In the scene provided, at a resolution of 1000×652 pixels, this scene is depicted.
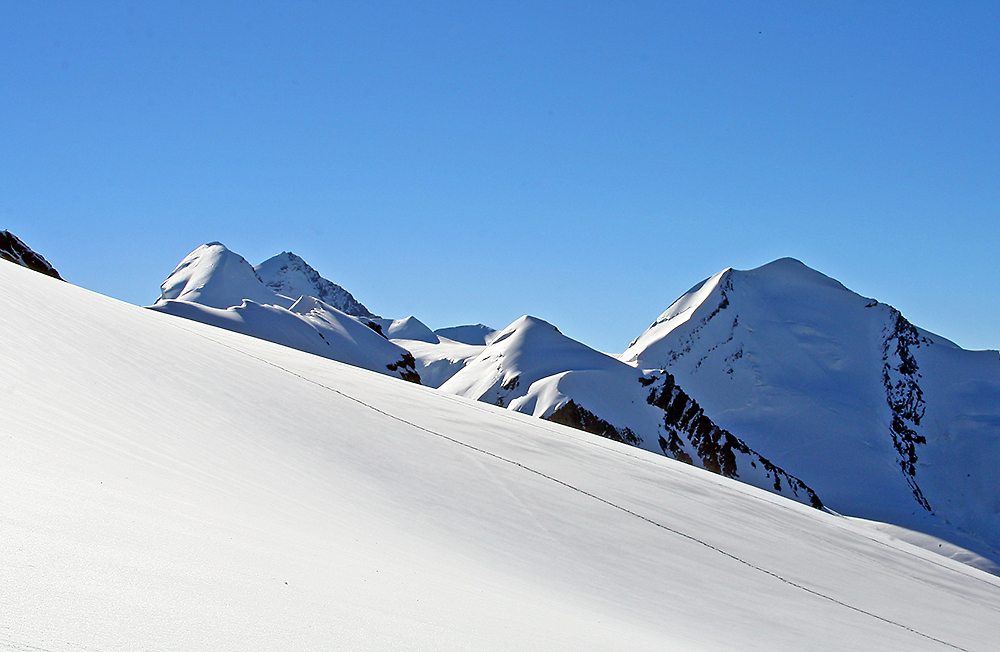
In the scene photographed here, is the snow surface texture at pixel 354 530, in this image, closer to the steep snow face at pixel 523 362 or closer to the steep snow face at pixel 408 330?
the steep snow face at pixel 523 362

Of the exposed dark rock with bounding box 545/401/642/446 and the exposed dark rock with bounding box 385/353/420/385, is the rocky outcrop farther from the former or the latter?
the exposed dark rock with bounding box 545/401/642/446

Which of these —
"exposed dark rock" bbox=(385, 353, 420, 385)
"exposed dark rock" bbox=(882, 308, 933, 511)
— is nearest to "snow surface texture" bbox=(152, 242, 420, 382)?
"exposed dark rock" bbox=(385, 353, 420, 385)

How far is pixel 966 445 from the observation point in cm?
10144

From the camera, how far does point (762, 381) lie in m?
112

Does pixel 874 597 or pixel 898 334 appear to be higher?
pixel 898 334

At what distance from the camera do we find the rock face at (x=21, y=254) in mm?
33688

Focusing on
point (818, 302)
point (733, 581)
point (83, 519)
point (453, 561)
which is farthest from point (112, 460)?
point (818, 302)

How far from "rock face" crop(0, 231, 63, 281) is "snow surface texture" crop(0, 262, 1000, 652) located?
75.9ft

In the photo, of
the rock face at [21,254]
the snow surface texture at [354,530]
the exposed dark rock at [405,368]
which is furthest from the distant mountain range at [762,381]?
the snow surface texture at [354,530]

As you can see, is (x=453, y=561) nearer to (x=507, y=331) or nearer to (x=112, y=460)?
(x=112, y=460)

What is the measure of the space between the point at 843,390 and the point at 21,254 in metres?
101

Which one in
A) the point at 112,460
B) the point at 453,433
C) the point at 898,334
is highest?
the point at 898,334

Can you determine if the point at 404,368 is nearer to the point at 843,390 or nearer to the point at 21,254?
the point at 21,254

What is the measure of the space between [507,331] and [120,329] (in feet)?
Result: 283
